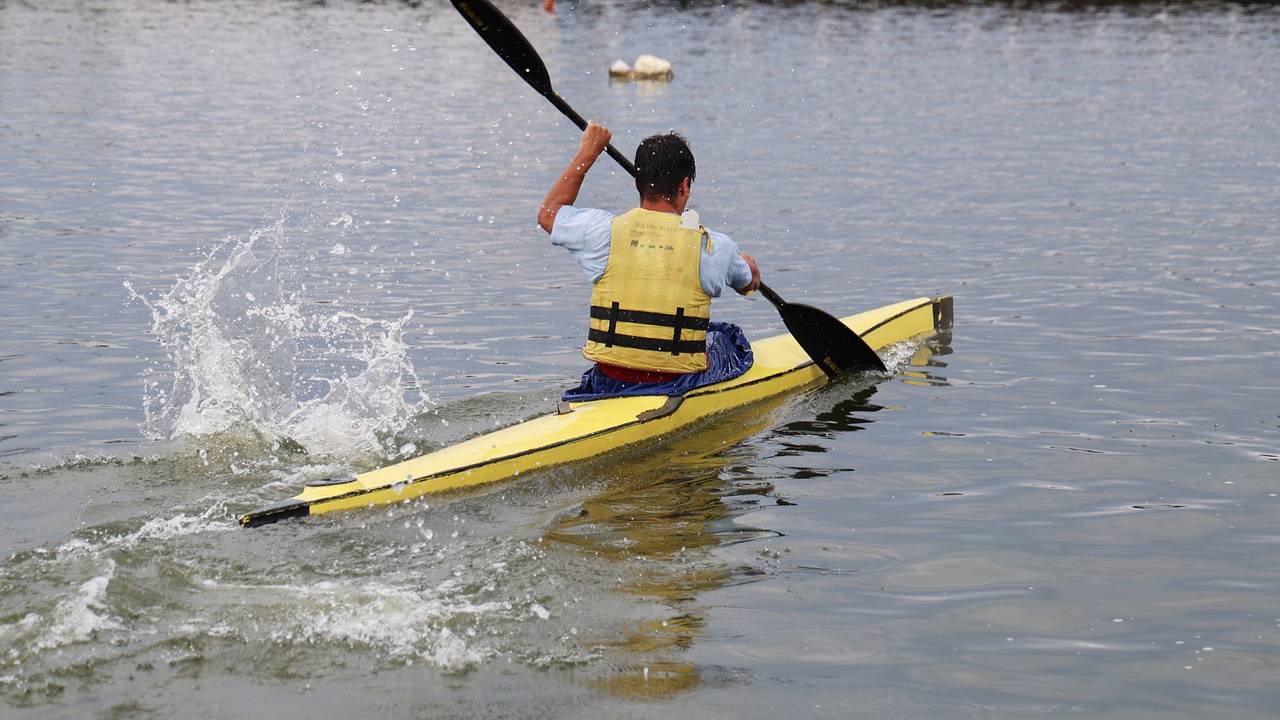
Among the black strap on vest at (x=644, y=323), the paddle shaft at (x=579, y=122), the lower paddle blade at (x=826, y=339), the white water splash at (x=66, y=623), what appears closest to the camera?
the white water splash at (x=66, y=623)

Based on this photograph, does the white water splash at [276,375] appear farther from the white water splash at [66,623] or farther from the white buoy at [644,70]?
the white buoy at [644,70]

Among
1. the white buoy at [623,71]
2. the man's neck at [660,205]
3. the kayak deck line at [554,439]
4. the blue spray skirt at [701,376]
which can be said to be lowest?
→ the kayak deck line at [554,439]

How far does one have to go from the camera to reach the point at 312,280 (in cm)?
1202

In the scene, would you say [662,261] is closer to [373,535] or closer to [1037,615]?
[373,535]

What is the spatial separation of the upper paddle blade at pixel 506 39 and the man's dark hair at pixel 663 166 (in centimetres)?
147

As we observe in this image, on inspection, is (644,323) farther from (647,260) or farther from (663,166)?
(663,166)

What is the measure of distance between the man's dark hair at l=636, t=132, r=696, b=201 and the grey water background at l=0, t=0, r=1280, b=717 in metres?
1.42

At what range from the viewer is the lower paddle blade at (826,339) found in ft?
29.8

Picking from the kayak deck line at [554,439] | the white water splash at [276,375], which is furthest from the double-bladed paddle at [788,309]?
the white water splash at [276,375]

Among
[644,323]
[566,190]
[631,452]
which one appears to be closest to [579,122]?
[566,190]

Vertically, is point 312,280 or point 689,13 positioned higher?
point 689,13

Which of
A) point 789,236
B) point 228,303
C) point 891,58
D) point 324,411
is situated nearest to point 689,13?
point 891,58

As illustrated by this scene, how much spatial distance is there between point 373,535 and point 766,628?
183 cm

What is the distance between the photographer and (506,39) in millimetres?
8633
